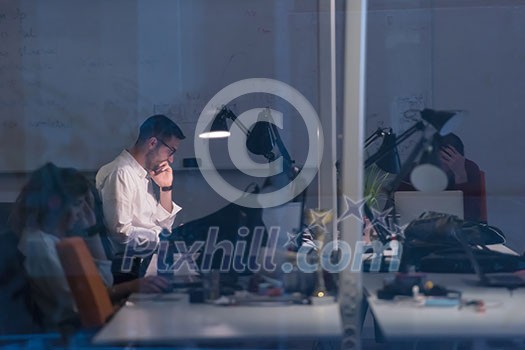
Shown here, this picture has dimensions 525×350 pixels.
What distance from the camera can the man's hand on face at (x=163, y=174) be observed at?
400 centimetres

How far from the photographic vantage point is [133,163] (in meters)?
4.07

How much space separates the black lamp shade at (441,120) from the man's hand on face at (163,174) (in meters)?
1.20

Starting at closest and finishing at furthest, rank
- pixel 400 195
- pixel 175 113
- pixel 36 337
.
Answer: pixel 36 337, pixel 400 195, pixel 175 113

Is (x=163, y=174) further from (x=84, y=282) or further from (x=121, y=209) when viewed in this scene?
(x=84, y=282)

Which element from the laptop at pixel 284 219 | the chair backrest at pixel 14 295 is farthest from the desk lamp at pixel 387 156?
the chair backrest at pixel 14 295

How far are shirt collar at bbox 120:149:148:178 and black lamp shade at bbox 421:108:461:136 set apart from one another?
1340 millimetres

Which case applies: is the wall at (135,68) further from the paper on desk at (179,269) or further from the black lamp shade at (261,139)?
the paper on desk at (179,269)

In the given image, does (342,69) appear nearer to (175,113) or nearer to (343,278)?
(343,278)

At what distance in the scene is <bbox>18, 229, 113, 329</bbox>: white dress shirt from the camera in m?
3.14

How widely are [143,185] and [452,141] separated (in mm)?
1407

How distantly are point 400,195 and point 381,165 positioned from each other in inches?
9.1

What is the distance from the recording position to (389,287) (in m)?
3.01

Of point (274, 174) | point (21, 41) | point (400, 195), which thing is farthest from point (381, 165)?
point (21, 41)

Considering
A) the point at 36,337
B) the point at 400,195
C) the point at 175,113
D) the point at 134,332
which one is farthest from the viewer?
the point at 175,113
